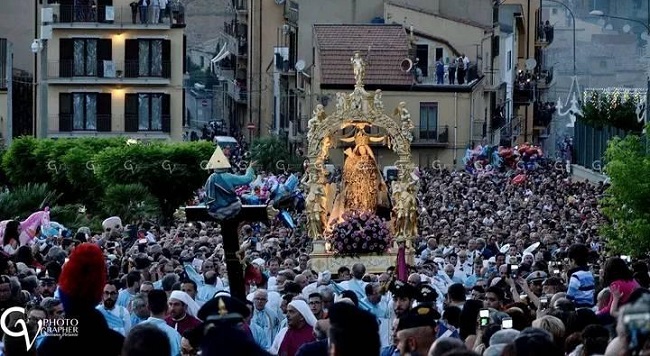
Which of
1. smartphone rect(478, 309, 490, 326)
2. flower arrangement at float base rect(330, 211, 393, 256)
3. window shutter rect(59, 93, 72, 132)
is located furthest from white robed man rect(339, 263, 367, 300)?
window shutter rect(59, 93, 72, 132)

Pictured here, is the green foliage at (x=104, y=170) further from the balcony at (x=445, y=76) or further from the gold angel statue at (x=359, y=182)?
the balcony at (x=445, y=76)

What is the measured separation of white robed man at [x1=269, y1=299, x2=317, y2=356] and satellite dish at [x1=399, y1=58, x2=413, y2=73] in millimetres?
48522

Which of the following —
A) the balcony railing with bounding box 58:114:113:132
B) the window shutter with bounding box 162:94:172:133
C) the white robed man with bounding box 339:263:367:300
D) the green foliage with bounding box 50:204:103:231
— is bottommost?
the green foliage with bounding box 50:204:103:231

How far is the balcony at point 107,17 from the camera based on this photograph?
6931 cm

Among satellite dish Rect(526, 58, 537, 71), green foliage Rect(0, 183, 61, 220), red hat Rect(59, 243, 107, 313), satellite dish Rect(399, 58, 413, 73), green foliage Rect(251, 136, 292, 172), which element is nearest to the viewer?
red hat Rect(59, 243, 107, 313)

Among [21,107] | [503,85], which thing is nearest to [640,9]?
[503,85]

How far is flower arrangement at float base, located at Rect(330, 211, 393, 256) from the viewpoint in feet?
116

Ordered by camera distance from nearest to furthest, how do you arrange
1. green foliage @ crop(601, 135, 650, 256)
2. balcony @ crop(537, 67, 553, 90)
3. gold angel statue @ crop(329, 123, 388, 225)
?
1. green foliage @ crop(601, 135, 650, 256)
2. gold angel statue @ crop(329, 123, 388, 225)
3. balcony @ crop(537, 67, 553, 90)

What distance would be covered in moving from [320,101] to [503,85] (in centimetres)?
1821

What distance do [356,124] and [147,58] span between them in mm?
33433

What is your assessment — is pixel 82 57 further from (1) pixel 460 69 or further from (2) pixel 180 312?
(2) pixel 180 312

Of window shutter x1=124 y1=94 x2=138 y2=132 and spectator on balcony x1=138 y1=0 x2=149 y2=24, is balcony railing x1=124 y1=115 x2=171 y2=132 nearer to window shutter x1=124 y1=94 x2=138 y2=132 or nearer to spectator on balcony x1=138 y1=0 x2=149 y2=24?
window shutter x1=124 y1=94 x2=138 y2=132

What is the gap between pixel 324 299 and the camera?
65.2 ft

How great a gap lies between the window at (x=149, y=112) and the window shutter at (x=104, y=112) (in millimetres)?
511
